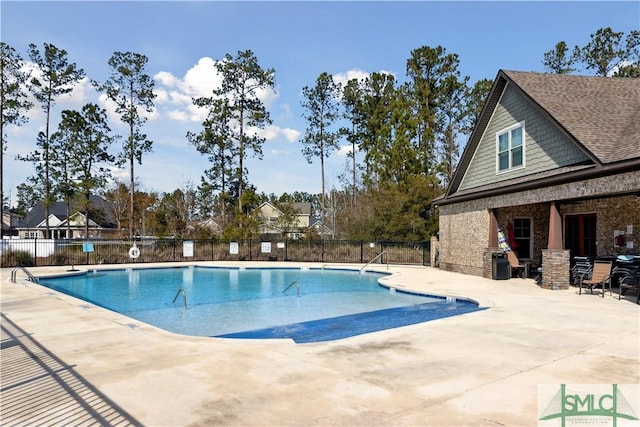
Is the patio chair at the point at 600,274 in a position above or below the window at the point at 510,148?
below

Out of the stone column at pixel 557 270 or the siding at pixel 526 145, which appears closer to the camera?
the stone column at pixel 557 270

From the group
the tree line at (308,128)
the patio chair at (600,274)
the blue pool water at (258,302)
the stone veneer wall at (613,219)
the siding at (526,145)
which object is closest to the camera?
the blue pool water at (258,302)

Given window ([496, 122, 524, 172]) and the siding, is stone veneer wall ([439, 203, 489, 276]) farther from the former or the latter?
window ([496, 122, 524, 172])

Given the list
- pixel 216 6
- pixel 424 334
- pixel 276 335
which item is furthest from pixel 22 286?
pixel 424 334

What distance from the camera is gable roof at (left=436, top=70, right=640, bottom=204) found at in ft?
35.1

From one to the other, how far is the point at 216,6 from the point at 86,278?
12.5 m

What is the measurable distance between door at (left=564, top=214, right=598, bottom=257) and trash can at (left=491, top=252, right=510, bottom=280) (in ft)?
9.69

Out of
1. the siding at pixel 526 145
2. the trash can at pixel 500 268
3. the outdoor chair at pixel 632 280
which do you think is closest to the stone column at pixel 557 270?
the outdoor chair at pixel 632 280

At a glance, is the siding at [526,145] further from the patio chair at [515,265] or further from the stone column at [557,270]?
the patio chair at [515,265]

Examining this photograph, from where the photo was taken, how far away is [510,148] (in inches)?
594

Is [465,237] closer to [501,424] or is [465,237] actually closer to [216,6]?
[216,6]

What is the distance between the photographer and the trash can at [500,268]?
1460cm

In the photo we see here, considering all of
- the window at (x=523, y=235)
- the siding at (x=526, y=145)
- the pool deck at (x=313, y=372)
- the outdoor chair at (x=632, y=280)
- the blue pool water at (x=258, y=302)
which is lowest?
the blue pool water at (x=258, y=302)

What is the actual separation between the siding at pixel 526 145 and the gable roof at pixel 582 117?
25cm
